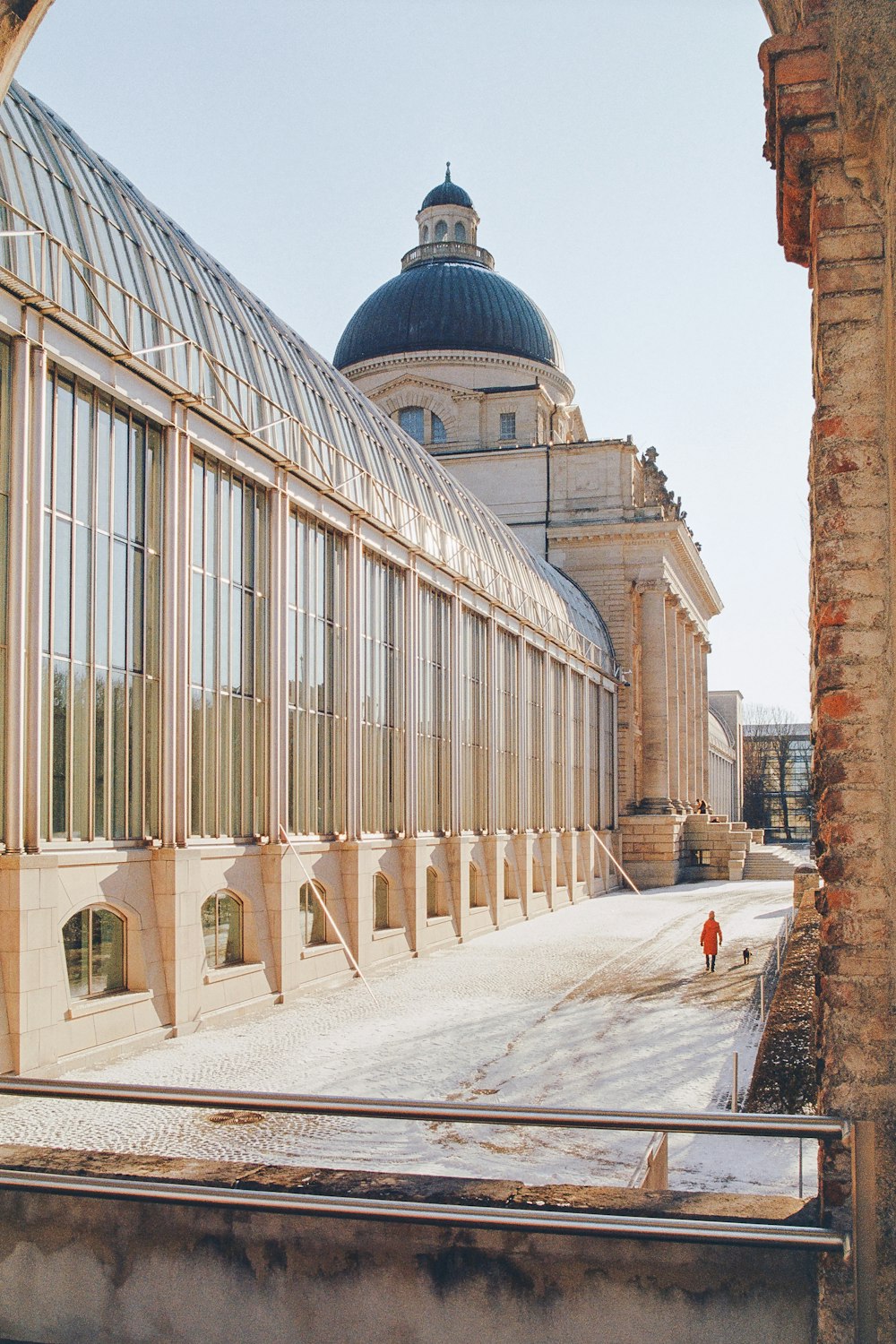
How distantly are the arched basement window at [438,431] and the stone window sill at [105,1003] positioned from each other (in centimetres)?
5584

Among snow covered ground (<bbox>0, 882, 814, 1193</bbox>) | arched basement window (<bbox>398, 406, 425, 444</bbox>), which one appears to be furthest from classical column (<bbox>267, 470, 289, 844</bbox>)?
arched basement window (<bbox>398, 406, 425, 444</bbox>)

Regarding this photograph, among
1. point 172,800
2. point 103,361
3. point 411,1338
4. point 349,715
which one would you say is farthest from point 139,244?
point 411,1338

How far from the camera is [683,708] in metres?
74.8

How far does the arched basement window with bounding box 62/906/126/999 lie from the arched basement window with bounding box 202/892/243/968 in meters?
2.38

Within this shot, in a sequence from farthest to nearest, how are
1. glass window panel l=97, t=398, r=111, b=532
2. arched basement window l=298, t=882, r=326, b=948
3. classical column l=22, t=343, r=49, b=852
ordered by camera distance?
arched basement window l=298, t=882, r=326, b=948 → glass window panel l=97, t=398, r=111, b=532 → classical column l=22, t=343, r=49, b=852

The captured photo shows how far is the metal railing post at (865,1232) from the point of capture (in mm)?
5035

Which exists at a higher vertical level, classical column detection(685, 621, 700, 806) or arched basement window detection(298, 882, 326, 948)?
classical column detection(685, 621, 700, 806)

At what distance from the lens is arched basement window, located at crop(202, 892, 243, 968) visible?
72.9ft

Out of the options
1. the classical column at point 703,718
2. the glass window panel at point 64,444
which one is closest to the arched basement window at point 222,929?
the glass window panel at point 64,444

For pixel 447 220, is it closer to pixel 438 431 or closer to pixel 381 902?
pixel 438 431

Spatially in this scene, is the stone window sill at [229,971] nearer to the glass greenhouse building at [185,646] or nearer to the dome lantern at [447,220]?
the glass greenhouse building at [185,646]

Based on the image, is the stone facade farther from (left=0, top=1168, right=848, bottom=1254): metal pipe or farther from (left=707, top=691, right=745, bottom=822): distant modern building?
(left=707, top=691, right=745, bottom=822): distant modern building

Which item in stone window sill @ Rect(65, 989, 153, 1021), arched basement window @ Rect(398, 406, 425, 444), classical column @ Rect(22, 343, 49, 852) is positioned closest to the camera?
classical column @ Rect(22, 343, 49, 852)

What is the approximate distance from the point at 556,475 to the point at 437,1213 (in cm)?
6307
